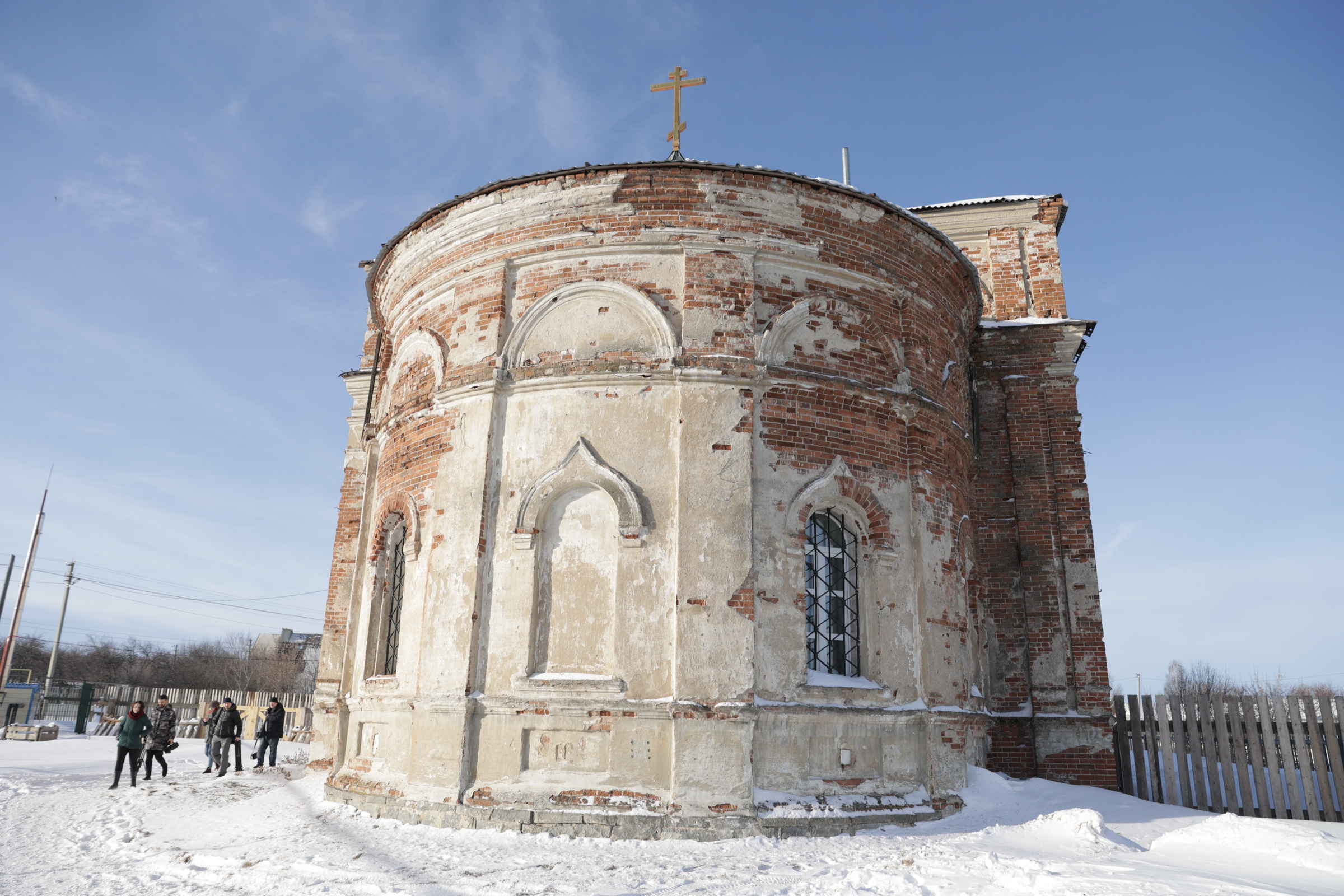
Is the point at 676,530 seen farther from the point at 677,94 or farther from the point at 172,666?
the point at 172,666

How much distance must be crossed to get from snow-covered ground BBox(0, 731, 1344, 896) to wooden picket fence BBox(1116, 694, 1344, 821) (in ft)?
3.59

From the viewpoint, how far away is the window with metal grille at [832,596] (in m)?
9.45

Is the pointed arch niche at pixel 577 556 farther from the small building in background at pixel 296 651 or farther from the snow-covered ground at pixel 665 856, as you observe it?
the small building in background at pixel 296 651

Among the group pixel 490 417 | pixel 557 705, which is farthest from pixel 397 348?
pixel 557 705

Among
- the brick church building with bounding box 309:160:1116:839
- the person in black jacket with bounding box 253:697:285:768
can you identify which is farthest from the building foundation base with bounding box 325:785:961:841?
the person in black jacket with bounding box 253:697:285:768

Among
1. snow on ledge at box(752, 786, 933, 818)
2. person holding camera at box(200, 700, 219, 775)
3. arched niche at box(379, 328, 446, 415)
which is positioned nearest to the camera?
snow on ledge at box(752, 786, 933, 818)

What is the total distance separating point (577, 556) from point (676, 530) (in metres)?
1.12

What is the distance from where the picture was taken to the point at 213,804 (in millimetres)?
10422

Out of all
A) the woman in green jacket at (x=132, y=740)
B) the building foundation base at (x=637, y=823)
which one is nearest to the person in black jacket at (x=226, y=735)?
the woman in green jacket at (x=132, y=740)

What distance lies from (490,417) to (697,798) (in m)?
4.56

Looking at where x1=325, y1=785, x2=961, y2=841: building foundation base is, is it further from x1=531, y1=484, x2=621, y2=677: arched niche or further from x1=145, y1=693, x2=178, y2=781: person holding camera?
x1=145, y1=693, x2=178, y2=781: person holding camera

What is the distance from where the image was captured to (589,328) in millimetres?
9797

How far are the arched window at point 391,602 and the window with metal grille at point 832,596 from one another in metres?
4.93

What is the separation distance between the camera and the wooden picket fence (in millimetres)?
11008
